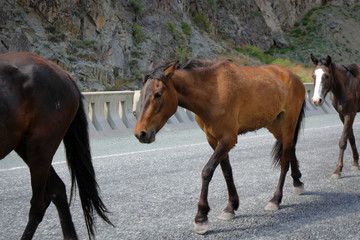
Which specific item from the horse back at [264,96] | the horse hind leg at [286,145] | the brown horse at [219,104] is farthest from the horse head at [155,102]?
the horse hind leg at [286,145]

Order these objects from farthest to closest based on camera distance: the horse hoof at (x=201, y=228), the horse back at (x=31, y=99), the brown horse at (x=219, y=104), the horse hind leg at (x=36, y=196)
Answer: the brown horse at (x=219, y=104) → the horse hoof at (x=201, y=228) → the horse hind leg at (x=36, y=196) → the horse back at (x=31, y=99)

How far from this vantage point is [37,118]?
3.75 m

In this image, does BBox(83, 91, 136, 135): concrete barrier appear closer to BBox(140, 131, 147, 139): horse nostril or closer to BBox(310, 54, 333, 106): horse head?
BBox(310, 54, 333, 106): horse head

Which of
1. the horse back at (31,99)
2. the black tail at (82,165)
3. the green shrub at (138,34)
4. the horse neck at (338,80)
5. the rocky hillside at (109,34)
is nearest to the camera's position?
the horse back at (31,99)

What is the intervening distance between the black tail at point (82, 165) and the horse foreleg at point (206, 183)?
870 mm

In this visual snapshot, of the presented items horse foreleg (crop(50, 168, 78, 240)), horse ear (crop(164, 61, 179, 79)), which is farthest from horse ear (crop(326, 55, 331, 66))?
horse foreleg (crop(50, 168, 78, 240))

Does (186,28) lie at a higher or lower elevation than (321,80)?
lower

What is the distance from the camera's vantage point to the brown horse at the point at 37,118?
3.64 meters

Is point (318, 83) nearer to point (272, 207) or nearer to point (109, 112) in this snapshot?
point (272, 207)

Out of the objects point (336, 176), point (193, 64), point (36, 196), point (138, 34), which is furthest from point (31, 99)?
point (138, 34)

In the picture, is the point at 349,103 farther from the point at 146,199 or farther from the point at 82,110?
the point at 82,110

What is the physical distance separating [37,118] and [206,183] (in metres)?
1.79

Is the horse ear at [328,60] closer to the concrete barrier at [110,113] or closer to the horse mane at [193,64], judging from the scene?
the horse mane at [193,64]

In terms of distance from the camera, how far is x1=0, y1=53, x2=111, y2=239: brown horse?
3639 millimetres
